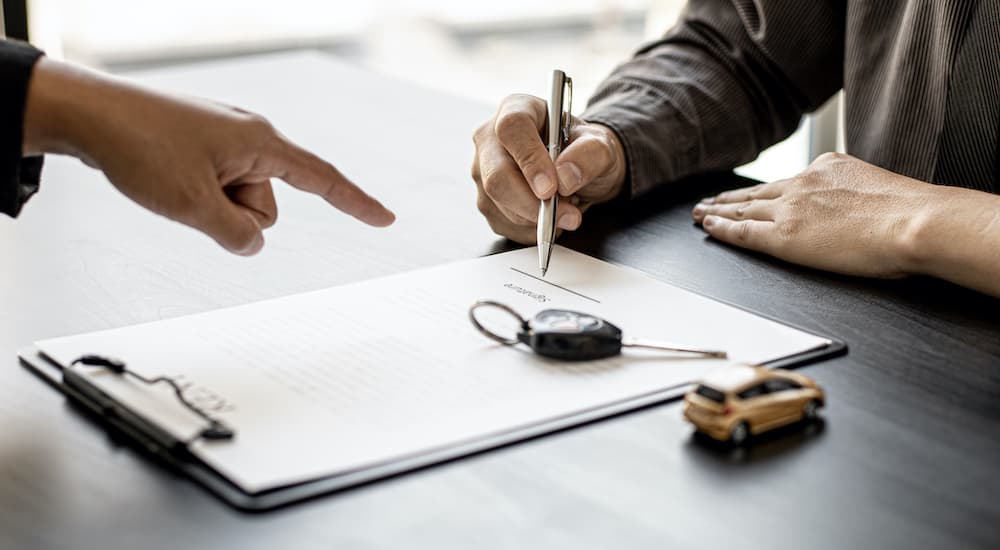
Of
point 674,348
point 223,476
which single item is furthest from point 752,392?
point 223,476

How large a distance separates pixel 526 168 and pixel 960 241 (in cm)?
41

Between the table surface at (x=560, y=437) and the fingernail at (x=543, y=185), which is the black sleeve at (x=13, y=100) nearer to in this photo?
the table surface at (x=560, y=437)

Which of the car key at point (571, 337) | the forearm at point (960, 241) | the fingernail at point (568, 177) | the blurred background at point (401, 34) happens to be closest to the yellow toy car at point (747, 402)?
the car key at point (571, 337)

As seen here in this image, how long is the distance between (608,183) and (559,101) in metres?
0.17

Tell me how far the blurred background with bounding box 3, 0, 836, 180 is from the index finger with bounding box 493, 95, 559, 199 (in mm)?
3054

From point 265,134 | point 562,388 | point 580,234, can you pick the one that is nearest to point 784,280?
point 580,234

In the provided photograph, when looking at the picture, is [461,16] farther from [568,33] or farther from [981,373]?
[981,373]

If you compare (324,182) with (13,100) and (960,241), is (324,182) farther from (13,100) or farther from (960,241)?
(960,241)

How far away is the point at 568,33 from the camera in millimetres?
6484

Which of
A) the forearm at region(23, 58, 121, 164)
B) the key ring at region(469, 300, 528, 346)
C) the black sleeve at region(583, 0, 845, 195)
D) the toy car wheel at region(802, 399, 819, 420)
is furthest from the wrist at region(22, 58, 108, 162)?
the black sleeve at region(583, 0, 845, 195)

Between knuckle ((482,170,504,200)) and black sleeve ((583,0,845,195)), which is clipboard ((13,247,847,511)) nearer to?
knuckle ((482,170,504,200))

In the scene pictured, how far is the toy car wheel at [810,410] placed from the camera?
77cm

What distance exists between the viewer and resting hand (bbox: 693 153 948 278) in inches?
41.7

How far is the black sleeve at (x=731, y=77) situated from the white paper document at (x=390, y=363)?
421 mm
